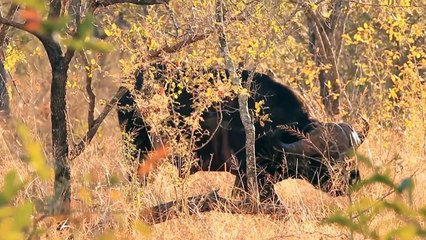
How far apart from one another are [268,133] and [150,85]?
7.04ft

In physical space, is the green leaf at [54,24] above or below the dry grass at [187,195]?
above

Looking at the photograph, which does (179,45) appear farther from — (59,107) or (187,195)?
(187,195)

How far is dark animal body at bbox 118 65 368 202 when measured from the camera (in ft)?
30.5

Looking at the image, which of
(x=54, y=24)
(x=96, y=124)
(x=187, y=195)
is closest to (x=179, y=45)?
(x=96, y=124)

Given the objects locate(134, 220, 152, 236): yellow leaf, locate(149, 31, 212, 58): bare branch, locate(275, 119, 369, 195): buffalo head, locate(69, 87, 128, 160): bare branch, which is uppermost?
locate(134, 220, 152, 236): yellow leaf

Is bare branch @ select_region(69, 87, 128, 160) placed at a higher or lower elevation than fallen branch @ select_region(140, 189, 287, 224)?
higher

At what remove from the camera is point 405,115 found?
35.8 ft

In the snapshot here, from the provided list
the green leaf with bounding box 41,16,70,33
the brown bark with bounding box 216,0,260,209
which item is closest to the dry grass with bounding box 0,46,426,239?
the brown bark with bounding box 216,0,260,209

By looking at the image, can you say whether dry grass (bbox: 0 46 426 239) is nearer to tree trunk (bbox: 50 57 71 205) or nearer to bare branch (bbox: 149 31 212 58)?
tree trunk (bbox: 50 57 71 205)

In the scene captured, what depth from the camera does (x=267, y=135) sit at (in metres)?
9.55

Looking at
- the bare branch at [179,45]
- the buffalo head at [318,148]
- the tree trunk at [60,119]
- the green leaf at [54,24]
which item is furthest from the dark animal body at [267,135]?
the green leaf at [54,24]

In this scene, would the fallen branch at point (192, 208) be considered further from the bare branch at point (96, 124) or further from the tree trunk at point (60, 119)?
the bare branch at point (96, 124)

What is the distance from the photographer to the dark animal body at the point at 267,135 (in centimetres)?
928

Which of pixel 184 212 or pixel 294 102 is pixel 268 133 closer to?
pixel 294 102
